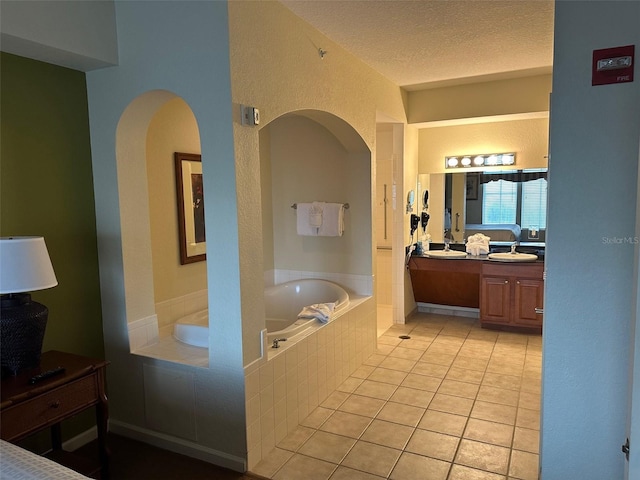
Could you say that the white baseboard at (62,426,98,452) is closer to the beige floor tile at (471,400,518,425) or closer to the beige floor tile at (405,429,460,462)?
the beige floor tile at (405,429,460,462)

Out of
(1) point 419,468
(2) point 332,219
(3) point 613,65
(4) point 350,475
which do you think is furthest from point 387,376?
(3) point 613,65

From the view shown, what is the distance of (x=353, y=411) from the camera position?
3133 mm

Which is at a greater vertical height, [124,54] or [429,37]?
[429,37]

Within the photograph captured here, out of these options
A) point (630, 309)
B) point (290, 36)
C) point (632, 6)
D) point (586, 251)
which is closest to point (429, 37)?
point (290, 36)

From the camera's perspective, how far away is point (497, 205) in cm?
516

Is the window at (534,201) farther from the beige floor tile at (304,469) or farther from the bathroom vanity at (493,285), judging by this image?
the beige floor tile at (304,469)

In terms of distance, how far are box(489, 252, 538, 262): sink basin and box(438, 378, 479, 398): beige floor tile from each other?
1.62 metres

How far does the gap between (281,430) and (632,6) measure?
2755mm

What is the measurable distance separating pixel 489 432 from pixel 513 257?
7.77 feet

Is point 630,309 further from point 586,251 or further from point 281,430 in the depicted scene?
point 281,430

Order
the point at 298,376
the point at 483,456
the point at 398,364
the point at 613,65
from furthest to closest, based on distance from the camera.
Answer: the point at 398,364 → the point at 298,376 → the point at 483,456 → the point at 613,65

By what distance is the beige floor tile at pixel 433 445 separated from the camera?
8.52 feet

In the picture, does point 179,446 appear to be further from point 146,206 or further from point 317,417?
point 146,206

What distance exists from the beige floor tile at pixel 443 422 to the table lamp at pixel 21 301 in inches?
90.0
